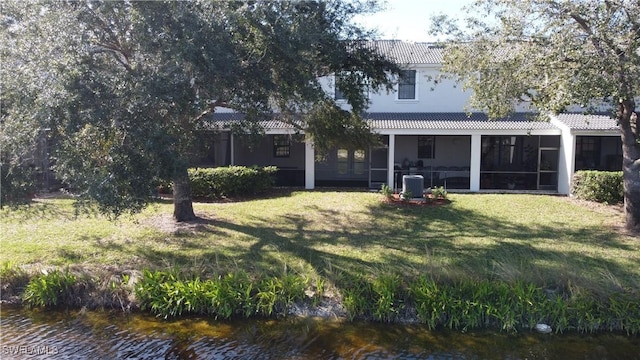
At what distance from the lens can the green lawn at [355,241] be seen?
386 inches

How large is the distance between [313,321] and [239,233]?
4.60 meters

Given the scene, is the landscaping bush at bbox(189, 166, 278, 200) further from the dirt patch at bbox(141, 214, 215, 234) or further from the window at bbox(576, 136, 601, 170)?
the window at bbox(576, 136, 601, 170)

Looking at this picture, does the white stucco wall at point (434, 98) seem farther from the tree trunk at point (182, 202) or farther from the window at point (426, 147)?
the tree trunk at point (182, 202)

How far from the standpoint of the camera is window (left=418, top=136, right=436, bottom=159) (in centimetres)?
2278

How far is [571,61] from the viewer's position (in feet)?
35.7

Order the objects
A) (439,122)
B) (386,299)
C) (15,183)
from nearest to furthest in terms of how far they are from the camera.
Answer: (386,299), (15,183), (439,122)

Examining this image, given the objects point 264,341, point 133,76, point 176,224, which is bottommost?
point 264,341

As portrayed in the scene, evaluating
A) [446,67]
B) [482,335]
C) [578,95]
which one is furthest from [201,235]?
[578,95]

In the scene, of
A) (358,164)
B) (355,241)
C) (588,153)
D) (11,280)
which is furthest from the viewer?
(358,164)

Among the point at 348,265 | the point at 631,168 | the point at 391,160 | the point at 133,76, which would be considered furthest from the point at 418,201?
the point at 133,76

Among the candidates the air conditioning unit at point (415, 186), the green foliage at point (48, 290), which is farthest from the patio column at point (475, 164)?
the green foliage at point (48, 290)

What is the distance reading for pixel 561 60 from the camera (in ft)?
35.6

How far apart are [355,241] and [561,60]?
Result: 6031 mm

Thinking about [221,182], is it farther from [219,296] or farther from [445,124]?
[219,296]
